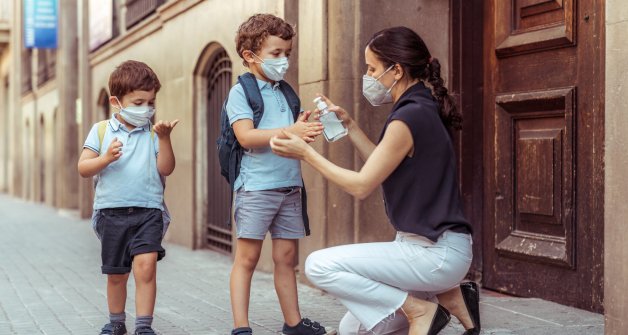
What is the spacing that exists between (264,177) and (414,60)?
48.3 inches

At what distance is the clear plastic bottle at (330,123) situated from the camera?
450 cm

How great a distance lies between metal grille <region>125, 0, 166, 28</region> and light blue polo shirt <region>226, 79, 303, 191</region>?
26.8 feet

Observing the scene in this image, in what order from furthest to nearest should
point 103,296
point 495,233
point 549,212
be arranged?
point 103,296, point 495,233, point 549,212

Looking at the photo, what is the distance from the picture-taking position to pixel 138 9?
14523 millimetres

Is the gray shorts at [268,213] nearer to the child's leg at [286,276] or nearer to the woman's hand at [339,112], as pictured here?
the child's leg at [286,276]

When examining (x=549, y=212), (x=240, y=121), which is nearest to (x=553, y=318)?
(x=549, y=212)

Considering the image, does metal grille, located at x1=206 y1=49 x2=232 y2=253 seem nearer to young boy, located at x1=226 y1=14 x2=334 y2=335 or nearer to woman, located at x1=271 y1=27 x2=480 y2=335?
young boy, located at x1=226 y1=14 x2=334 y2=335

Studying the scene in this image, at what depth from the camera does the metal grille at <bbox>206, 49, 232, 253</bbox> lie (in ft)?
34.6

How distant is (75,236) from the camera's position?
44.5 feet

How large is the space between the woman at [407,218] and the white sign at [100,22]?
41.3 feet

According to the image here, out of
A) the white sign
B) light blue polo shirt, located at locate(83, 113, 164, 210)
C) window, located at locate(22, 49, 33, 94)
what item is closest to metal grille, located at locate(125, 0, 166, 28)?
the white sign

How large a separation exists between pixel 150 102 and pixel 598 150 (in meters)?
2.66

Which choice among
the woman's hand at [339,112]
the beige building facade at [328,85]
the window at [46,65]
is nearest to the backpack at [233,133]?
the woman's hand at [339,112]

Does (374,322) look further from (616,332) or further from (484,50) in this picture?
(484,50)
